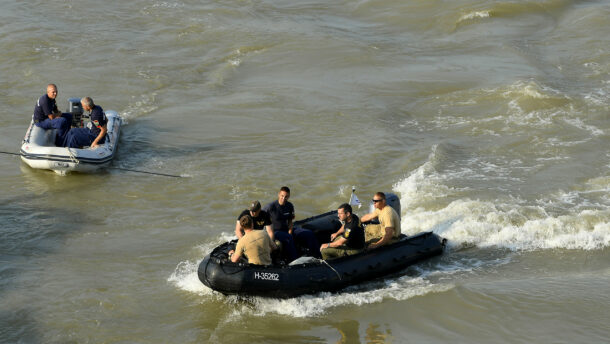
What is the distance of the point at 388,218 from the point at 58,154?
22.2 ft

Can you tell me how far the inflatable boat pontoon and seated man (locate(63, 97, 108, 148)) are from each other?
0.54ft

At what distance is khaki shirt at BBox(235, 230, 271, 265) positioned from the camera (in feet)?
32.5

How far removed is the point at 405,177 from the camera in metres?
14.7

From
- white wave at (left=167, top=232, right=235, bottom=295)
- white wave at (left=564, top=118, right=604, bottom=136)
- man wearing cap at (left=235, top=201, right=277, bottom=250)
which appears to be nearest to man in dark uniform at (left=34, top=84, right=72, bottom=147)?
white wave at (left=167, top=232, right=235, bottom=295)

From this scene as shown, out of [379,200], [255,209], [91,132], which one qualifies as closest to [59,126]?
[91,132]

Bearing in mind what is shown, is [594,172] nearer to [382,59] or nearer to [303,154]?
[303,154]

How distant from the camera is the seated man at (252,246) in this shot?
9.91 metres

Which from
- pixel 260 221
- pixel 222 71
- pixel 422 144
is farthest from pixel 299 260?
pixel 222 71

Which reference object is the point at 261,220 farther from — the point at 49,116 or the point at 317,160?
the point at 49,116

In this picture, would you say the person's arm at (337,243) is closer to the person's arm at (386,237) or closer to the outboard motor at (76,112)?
the person's arm at (386,237)

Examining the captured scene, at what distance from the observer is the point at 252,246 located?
9938 mm

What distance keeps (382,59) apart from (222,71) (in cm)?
452

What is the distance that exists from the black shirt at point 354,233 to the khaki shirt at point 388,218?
0.35 m

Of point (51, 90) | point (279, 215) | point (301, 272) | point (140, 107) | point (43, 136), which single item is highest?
point (51, 90)
